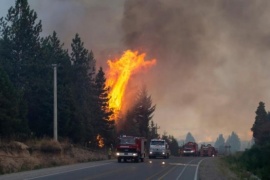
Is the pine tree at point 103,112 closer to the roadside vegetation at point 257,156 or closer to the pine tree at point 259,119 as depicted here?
the roadside vegetation at point 257,156

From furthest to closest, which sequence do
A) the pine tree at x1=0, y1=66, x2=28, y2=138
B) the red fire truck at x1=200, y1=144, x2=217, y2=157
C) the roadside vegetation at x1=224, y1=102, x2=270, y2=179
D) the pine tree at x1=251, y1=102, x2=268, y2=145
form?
the red fire truck at x1=200, y1=144, x2=217, y2=157 → the pine tree at x1=251, y1=102, x2=268, y2=145 → the pine tree at x1=0, y1=66, x2=28, y2=138 → the roadside vegetation at x1=224, y1=102, x2=270, y2=179

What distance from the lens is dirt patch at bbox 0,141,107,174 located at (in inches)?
1768

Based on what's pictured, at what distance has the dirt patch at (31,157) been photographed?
4491 cm

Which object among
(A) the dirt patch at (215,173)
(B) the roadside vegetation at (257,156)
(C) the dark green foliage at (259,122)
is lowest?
(A) the dirt patch at (215,173)

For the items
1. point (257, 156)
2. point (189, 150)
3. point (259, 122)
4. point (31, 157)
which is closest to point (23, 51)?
point (31, 157)

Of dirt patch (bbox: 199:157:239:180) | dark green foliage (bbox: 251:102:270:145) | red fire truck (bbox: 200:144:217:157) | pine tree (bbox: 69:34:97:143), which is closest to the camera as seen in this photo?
dirt patch (bbox: 199:157:239:180)

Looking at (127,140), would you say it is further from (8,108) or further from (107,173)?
(107,173)

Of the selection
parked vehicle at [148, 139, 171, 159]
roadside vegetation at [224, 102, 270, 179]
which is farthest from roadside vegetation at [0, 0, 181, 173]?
roadside vegetation at [224, 102, 270, 179]

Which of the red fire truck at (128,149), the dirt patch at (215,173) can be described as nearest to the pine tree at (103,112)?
the red fire truck at (128,149)

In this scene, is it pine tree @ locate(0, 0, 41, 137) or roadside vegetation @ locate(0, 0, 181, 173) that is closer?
roadside vegetation @ locate(0, 0, 181, 173)

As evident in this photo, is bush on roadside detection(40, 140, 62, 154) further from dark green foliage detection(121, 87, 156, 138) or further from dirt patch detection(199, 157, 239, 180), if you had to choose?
dark green foliage detection(121, 87, 156, 138)

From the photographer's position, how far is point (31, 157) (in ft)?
169

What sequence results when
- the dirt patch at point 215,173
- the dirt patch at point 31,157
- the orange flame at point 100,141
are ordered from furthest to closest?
the orange flame at point 100,141
the dirt patch at point 31,157
the dirt patch at point 215,173

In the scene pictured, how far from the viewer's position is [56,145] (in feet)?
188
